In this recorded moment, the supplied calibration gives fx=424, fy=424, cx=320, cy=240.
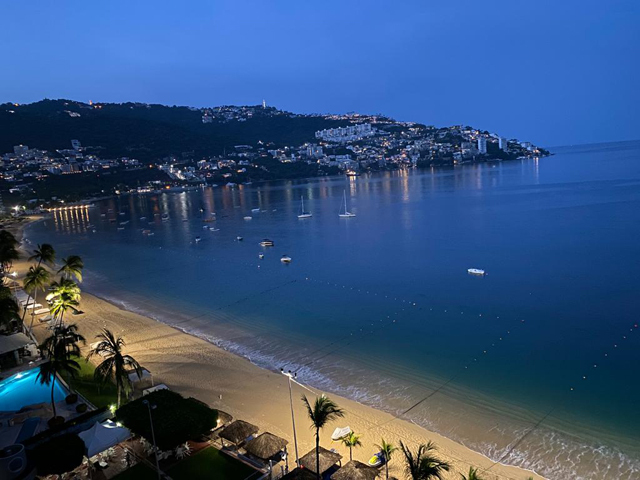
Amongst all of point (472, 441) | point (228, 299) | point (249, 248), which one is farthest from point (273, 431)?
point (249, 248)

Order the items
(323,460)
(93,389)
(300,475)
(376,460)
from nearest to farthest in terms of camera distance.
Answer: (300,475)
(323,460)
(376,460)
(93,389)

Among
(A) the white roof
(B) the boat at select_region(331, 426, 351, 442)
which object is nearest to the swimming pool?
(A) the white roof

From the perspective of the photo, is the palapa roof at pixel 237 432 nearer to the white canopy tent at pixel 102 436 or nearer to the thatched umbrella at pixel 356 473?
the white canopy tent at pixel 102 436

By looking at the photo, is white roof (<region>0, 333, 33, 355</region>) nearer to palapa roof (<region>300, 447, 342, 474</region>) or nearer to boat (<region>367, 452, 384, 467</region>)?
palapa roof (<region>300, 447, 342, 474</region>)

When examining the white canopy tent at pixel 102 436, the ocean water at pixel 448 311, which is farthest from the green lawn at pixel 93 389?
the ocean water at pixel 448 311

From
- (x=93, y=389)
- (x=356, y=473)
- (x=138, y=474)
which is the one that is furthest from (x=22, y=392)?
(x=356, y=473)

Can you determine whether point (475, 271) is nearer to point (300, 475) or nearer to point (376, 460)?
point (376, 460)

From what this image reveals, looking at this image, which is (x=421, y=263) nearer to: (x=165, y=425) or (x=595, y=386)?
(x=595, y=386)
